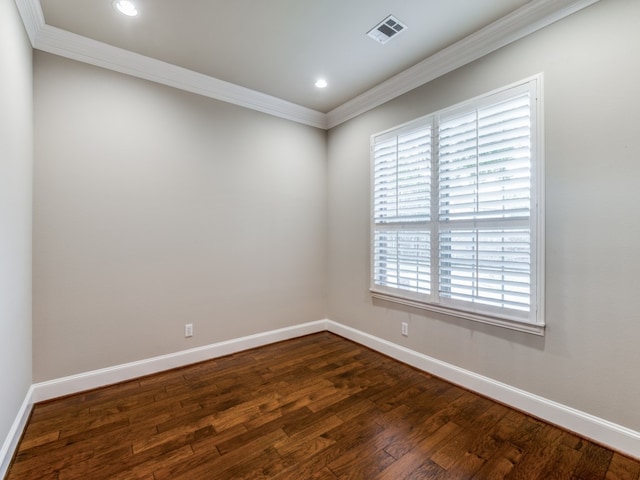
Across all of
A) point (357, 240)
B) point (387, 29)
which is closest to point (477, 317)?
point (357, 240)

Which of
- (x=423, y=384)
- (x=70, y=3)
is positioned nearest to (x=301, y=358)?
(x=423, y=384)

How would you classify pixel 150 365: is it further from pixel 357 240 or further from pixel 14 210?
pixel 357 240

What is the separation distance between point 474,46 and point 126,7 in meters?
2.59

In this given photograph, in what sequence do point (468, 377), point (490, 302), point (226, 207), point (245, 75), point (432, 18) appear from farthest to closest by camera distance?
point (226, 207) < point (245, 75) < point (468, 377) < point (490, 302) < point (432, 18)

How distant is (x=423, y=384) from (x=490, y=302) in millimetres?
909

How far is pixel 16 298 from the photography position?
188cm

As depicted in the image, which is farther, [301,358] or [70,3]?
[301,358]

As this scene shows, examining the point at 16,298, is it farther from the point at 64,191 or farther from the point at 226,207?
the point at 226,207

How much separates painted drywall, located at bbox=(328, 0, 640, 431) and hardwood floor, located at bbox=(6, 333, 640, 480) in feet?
1.09

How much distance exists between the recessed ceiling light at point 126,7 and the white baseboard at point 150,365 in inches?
109

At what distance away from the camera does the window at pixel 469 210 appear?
212 centimetres

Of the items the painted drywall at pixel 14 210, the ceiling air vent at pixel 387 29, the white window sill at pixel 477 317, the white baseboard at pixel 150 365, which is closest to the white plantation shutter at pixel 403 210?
the white window sill at pixel 477 317

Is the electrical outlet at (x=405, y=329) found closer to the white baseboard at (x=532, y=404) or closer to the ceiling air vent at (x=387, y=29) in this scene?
the white baseboard at (x=532, y=404)

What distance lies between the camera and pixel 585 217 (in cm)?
191
